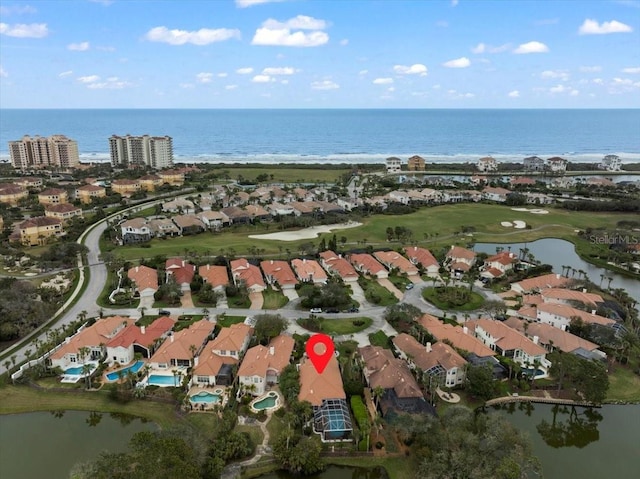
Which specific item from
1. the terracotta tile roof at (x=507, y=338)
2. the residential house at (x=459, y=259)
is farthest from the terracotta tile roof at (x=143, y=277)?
the residential house at (x=459, y=259)

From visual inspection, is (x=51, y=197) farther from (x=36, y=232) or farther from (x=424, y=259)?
(x=424, y=259)

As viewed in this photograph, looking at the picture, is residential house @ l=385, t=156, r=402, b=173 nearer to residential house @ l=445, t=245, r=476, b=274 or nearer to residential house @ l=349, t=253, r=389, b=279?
residential house @ l=445, t=245, r=476, b=274

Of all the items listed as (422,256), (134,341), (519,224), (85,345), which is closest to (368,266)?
(422,256)

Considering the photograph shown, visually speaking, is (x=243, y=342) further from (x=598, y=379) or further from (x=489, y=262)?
(x=489, y=262)

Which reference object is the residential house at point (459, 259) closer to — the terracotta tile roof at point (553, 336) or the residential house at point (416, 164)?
the terracotta tile roof at point (553, 336)

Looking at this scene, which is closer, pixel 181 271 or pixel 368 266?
pixel 181 271

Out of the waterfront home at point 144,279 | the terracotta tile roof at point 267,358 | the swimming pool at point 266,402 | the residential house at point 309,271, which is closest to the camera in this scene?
the swimming pool at point 266,402

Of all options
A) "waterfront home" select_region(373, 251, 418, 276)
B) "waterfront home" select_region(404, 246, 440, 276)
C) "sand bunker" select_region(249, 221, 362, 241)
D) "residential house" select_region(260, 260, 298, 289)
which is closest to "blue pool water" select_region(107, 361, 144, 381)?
"residential house" select_region(260, 260, 298, 289)
